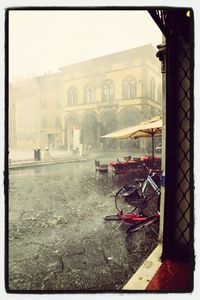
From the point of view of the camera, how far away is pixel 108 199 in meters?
7.33

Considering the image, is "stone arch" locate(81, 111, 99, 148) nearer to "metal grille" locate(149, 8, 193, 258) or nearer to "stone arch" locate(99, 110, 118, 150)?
"stone arch" locate(99, 110, 118, 150)

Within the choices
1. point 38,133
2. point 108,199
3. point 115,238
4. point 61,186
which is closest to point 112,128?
point 38,133

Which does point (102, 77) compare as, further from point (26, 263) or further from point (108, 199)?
point (26, 263)

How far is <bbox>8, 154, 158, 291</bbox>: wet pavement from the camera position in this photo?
3146mm

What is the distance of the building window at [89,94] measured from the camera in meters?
30.8

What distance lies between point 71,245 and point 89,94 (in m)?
28.3

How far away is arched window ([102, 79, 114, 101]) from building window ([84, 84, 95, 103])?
1466 mm

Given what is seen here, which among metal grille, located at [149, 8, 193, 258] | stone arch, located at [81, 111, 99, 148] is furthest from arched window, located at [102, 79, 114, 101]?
metal grille, located at [149, 8, 193, 258]

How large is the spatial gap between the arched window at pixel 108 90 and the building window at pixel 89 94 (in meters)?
1.47

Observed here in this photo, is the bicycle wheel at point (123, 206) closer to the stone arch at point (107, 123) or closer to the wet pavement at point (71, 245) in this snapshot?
the wet pavement at point (71, 245)

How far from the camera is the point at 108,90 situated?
2980cm

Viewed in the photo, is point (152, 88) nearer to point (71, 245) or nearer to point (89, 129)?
point (89, 129)

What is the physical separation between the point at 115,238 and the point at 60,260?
3.78 ft

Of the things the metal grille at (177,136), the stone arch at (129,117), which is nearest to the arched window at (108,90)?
the stone arch at (129,117)
